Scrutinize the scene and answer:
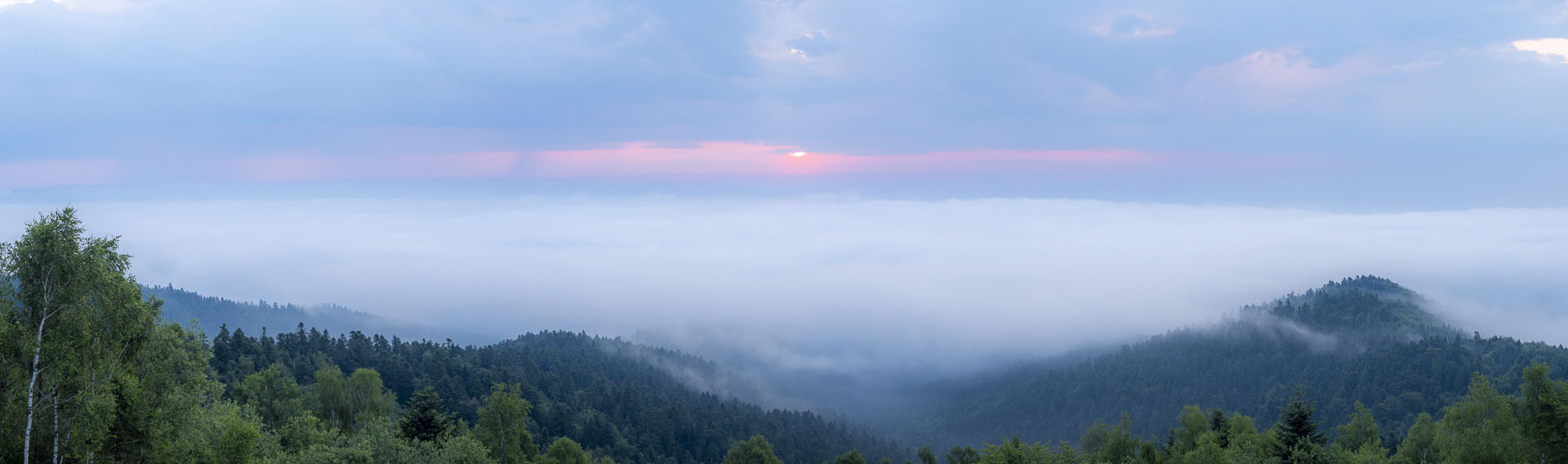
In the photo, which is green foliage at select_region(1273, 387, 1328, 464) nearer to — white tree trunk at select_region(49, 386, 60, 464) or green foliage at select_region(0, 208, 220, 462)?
green foliage at select_region(0, 208, 220, 462)

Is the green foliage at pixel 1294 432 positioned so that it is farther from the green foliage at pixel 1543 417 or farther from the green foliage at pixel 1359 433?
the green foliage at pixel 1359 433

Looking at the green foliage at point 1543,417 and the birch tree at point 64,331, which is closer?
the birch tree at point 64,331

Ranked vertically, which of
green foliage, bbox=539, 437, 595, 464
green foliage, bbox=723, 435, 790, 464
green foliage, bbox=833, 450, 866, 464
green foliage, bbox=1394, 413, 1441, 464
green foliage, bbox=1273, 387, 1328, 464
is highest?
green foliage, bbox=1273, 387, 1328, 464

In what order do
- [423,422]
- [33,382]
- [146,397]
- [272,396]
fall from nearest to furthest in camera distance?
1. [33,382]
2. [146,397]
3. [423,422]
4. [272,396]

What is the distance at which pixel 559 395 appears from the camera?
152 metres

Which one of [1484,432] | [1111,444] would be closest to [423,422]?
[1111,444]

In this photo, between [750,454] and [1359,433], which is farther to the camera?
[750,454]

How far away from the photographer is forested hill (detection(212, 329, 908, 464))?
402 ft

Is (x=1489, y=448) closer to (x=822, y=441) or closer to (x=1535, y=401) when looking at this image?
(x=1535, y=401)

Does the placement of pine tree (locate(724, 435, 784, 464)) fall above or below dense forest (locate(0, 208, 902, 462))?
below

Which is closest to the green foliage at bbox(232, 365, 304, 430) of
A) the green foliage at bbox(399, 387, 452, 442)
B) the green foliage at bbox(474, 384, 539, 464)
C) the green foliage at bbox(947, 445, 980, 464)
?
the green foliage at bbox(474, 384, 539, 464)

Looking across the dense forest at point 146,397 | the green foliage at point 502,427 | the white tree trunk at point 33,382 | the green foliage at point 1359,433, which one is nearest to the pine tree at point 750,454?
the dense forest at point 146,397

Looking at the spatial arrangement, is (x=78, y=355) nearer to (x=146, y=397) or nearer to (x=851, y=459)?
(x=146, y=397)

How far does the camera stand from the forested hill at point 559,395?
402ft
